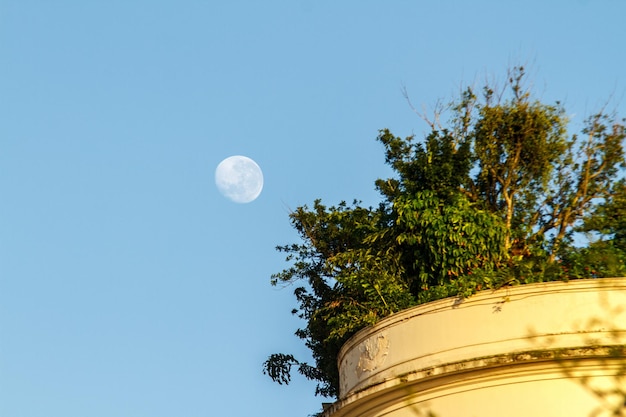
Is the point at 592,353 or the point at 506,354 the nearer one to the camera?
the point at 592,353

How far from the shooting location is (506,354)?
14.5 metres

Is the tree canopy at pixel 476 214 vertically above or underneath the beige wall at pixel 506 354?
above

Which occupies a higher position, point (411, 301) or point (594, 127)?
point (594, 127)

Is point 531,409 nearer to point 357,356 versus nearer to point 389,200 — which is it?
point 357,356

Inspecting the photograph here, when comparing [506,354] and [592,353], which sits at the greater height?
[506,354]

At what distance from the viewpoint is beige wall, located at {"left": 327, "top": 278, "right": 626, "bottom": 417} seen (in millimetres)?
14156

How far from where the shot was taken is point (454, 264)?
57.6ft

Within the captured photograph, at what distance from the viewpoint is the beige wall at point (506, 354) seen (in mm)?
14156

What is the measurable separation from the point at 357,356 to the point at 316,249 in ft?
19.8

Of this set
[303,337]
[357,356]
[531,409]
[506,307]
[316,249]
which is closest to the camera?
[531,409]

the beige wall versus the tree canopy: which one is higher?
the tree canopy

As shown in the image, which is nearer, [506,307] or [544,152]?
[506,307]

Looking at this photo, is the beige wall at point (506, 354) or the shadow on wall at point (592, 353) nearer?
the shadow on wall at point (592, 353)

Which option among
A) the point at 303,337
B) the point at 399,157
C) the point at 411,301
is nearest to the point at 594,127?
the point at 399,157
